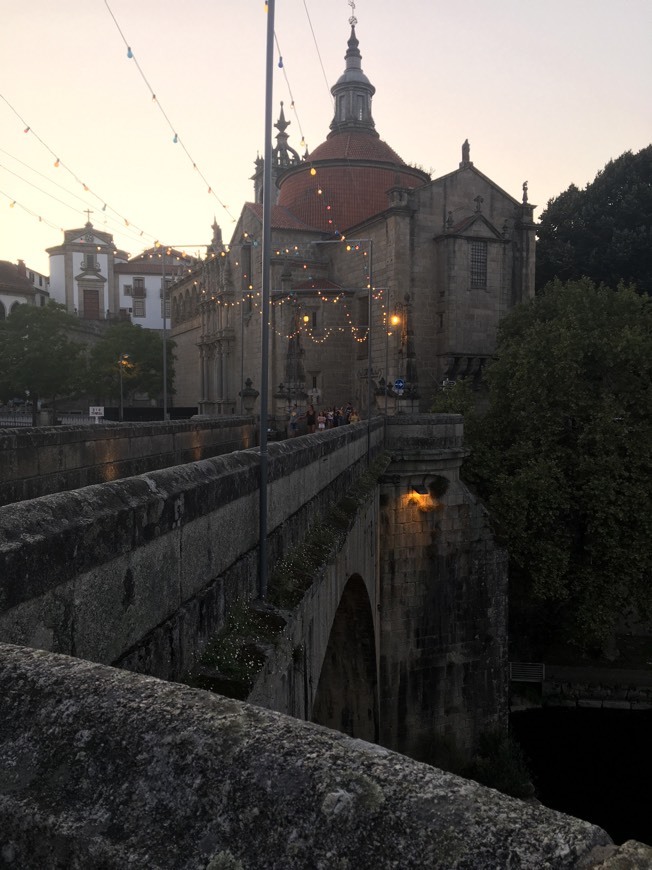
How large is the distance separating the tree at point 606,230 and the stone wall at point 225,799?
39060 millimetres

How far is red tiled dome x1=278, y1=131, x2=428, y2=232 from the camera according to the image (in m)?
40.4

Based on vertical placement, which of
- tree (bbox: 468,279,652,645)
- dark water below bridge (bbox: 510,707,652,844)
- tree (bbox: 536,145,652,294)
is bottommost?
dark water below bridge (bbox: 510,707,652,844)

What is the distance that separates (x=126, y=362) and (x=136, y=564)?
48413mm

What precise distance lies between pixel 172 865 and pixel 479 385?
34.2 meters

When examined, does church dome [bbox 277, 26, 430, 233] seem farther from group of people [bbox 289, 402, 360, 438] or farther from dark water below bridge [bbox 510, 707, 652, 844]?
dark water below bridge [bbox 510, 707, 652, 844]

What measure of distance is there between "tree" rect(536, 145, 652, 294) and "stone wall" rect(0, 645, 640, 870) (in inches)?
1538

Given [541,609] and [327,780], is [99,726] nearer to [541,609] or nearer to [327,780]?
[327,780]

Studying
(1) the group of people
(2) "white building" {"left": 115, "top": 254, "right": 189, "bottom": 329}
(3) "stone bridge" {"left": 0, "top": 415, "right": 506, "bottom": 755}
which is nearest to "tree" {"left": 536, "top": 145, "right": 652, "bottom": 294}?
(1) the group of people

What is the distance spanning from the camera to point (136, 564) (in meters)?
3.16

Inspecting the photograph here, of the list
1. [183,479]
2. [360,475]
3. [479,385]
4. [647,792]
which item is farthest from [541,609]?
[183,479]

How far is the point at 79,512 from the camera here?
9.18 ft

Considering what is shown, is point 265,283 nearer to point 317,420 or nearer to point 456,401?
point 317,420

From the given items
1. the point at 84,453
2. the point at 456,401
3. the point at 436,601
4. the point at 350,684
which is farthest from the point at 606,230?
the point at 84,453

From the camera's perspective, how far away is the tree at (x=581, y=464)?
67.9 feet
